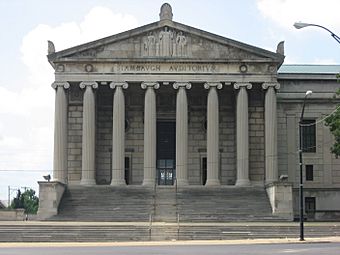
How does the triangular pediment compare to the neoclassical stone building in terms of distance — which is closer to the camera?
the neoclassical stone building

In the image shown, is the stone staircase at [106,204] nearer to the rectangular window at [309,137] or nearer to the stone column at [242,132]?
the stone column at [242,132]

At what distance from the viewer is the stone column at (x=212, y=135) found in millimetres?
66812

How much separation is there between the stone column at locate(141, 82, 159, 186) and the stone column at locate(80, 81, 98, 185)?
4.55 m

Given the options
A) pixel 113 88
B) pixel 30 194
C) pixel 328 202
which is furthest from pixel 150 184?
pixel 30 194

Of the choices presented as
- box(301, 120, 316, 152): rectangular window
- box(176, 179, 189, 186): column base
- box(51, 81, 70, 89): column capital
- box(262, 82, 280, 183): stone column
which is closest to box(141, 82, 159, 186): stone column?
box(176, 179, 189, 186): column base

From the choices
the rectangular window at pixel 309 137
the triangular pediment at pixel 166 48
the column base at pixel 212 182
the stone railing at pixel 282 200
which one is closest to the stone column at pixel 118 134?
the triangular pediment at pixel 166 48

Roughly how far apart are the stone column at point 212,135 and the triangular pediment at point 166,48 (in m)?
2.99

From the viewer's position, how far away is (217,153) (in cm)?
6750

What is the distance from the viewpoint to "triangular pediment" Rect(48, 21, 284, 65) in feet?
221

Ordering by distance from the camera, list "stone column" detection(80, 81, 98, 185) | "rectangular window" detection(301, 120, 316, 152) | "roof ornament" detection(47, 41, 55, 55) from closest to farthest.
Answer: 1. "stone column" detection(80, 81, 98, 185)
2. "roof ornament" detection(47, 41, 55, 55)
3. "rectangular window" detection(301, 120, 316, 152)

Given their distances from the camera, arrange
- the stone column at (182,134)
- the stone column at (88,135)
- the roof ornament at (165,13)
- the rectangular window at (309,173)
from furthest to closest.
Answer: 1. the rectangular window at (309,173)
2. the roof ornament at (165,13)
3. the stone column at (88,135)
4. the stone column at (182,134)

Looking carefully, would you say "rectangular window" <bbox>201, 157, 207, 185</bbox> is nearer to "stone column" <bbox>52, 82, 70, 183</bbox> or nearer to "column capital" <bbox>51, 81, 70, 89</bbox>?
"stone column" <bbox>52, 82, 70, 183</bbox>

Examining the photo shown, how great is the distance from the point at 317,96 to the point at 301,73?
3.00m

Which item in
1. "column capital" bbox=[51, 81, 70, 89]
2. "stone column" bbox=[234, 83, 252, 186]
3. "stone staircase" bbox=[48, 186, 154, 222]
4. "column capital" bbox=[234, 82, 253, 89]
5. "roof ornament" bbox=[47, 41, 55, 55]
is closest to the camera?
"stone staircase" bbox=[48, 186, 154, 222]
